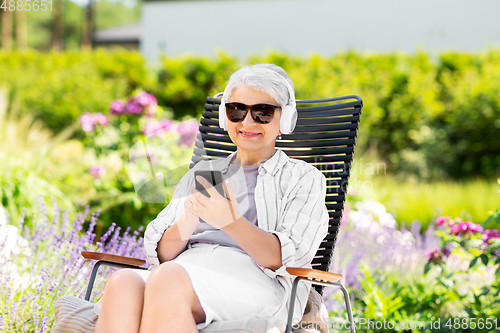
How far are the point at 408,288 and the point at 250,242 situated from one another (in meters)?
1.96

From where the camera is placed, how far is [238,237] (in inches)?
63.6

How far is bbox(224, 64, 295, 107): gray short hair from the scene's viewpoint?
1877mm

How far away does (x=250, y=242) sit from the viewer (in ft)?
5.33

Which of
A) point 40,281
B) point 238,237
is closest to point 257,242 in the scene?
point 238,237

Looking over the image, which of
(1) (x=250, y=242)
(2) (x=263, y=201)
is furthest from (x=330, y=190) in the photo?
(1) (x=250, y=242)

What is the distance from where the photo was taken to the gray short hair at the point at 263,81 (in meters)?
1.88

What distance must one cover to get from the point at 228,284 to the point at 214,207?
27 centimetres

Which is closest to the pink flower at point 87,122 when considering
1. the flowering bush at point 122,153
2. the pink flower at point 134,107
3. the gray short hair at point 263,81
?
the flowering bush at point 122,153

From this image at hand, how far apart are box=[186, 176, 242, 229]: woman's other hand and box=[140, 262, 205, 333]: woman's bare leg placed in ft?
0.64

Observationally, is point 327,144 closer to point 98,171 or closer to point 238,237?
point 238,237

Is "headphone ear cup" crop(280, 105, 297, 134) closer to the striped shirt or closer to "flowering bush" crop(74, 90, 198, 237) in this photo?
Answer: the striped shirt

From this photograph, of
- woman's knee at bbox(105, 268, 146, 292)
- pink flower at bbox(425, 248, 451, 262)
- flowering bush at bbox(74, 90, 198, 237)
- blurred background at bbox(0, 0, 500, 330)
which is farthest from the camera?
blurred background at bbox(0, 0, 500, 330)

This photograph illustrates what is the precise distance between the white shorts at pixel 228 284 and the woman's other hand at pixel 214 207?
18cm

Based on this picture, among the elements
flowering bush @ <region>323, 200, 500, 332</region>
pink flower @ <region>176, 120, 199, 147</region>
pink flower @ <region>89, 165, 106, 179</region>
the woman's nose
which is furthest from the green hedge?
the woman's nose
